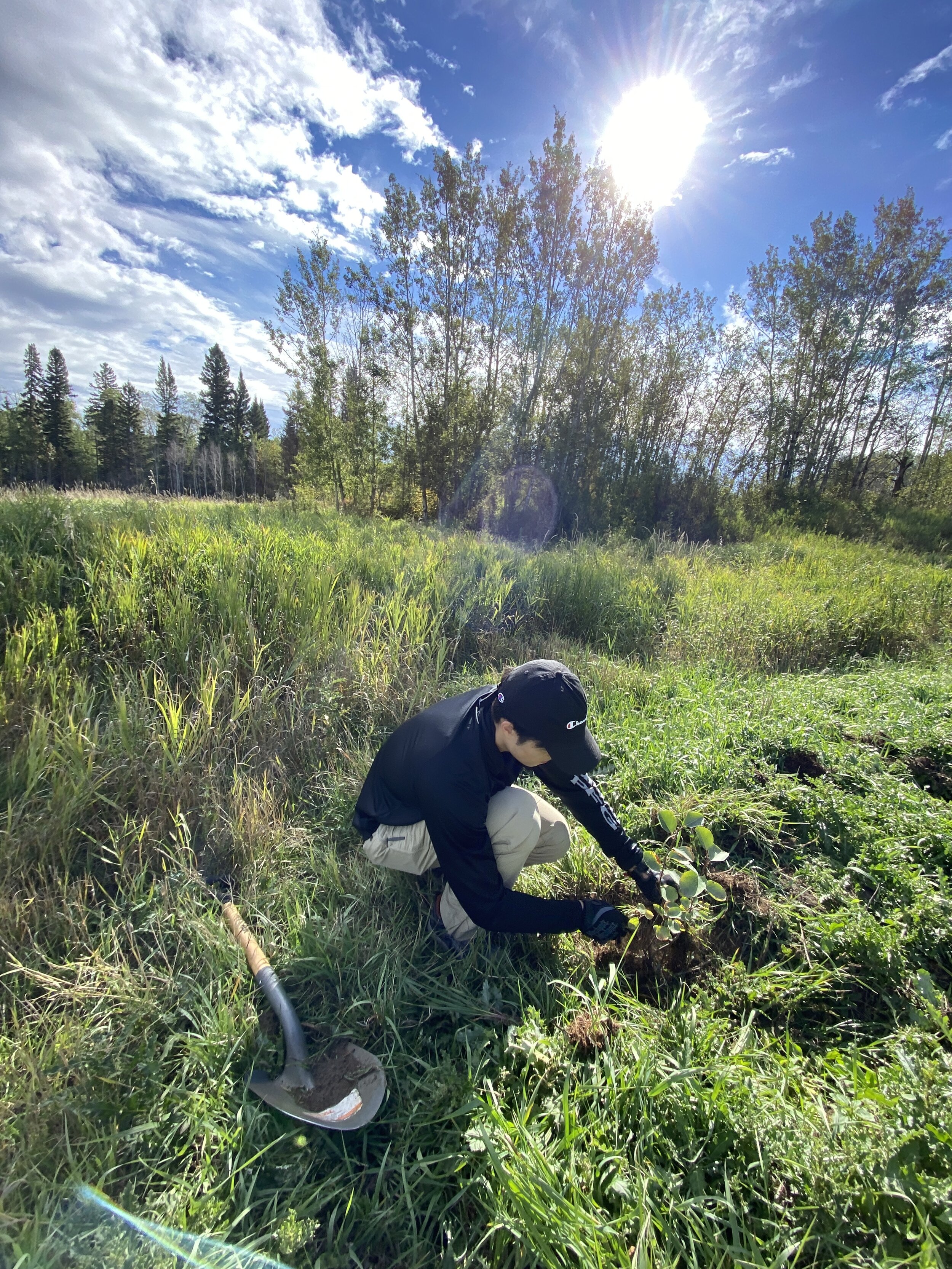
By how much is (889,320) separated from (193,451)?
46132 millimetres

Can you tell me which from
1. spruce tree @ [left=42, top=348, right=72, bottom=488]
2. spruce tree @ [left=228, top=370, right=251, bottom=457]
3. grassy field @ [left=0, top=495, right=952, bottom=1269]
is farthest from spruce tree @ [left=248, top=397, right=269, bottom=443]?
grassy field @ [left=0, top=495, right=952, bottom=1269]

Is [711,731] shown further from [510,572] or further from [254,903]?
[510,572]

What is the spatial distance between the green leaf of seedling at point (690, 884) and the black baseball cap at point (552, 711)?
46 centimetres

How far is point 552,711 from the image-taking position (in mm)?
1745

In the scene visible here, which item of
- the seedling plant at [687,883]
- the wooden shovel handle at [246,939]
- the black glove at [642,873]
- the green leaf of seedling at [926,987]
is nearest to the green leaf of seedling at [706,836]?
the seedling plant at [687,883]

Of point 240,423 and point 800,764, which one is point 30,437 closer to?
point 240,423

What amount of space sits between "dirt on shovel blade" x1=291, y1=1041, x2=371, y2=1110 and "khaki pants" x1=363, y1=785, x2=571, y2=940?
1.75 ft

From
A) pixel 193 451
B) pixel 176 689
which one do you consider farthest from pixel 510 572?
pixel 193 451

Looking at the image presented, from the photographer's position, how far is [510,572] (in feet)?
18.3

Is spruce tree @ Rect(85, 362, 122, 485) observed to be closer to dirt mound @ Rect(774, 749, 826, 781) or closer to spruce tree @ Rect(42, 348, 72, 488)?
spruce tree @ Rect(42, 348, 72, 488)

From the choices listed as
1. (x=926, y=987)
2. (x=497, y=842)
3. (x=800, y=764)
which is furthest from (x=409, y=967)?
(x=800, y=764)

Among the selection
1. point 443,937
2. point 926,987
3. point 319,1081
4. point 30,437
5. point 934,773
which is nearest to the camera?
point 926,987

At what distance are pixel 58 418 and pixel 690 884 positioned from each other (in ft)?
154

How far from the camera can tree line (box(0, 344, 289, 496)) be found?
115 feet
